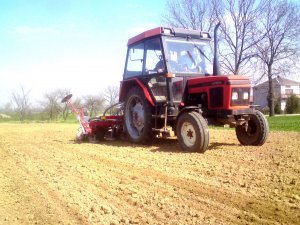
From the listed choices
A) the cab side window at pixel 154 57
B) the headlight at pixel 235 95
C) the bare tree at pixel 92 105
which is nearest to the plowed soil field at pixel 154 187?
the headlight at pixel 235 95

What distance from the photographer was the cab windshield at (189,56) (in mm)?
7344

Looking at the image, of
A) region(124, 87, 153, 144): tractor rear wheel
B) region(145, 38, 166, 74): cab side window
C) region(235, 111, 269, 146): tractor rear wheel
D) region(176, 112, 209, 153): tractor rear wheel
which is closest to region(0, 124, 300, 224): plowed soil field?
region(176, 112, 209, 153): tractor rear wheel

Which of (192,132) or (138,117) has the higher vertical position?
(138,117)

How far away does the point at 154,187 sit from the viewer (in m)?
4.28

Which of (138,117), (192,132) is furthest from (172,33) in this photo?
(192,132)

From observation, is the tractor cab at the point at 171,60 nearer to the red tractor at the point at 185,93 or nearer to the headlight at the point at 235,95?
the red tractor at the point at 185,93

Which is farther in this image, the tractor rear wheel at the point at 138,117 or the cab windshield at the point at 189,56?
the tractor rear wheel at the point at 138,117

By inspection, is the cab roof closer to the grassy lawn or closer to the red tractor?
the red tractor

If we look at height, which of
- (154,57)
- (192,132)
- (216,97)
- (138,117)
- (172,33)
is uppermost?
(172,33)

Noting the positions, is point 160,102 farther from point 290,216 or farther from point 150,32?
point 290,216

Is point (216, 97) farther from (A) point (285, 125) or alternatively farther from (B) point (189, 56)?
(A) point (285, 125)

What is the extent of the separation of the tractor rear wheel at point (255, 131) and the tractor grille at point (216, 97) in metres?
0.92

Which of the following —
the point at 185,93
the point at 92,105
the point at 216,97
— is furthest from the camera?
the point at 92,105

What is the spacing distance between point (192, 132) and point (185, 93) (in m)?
1.10
